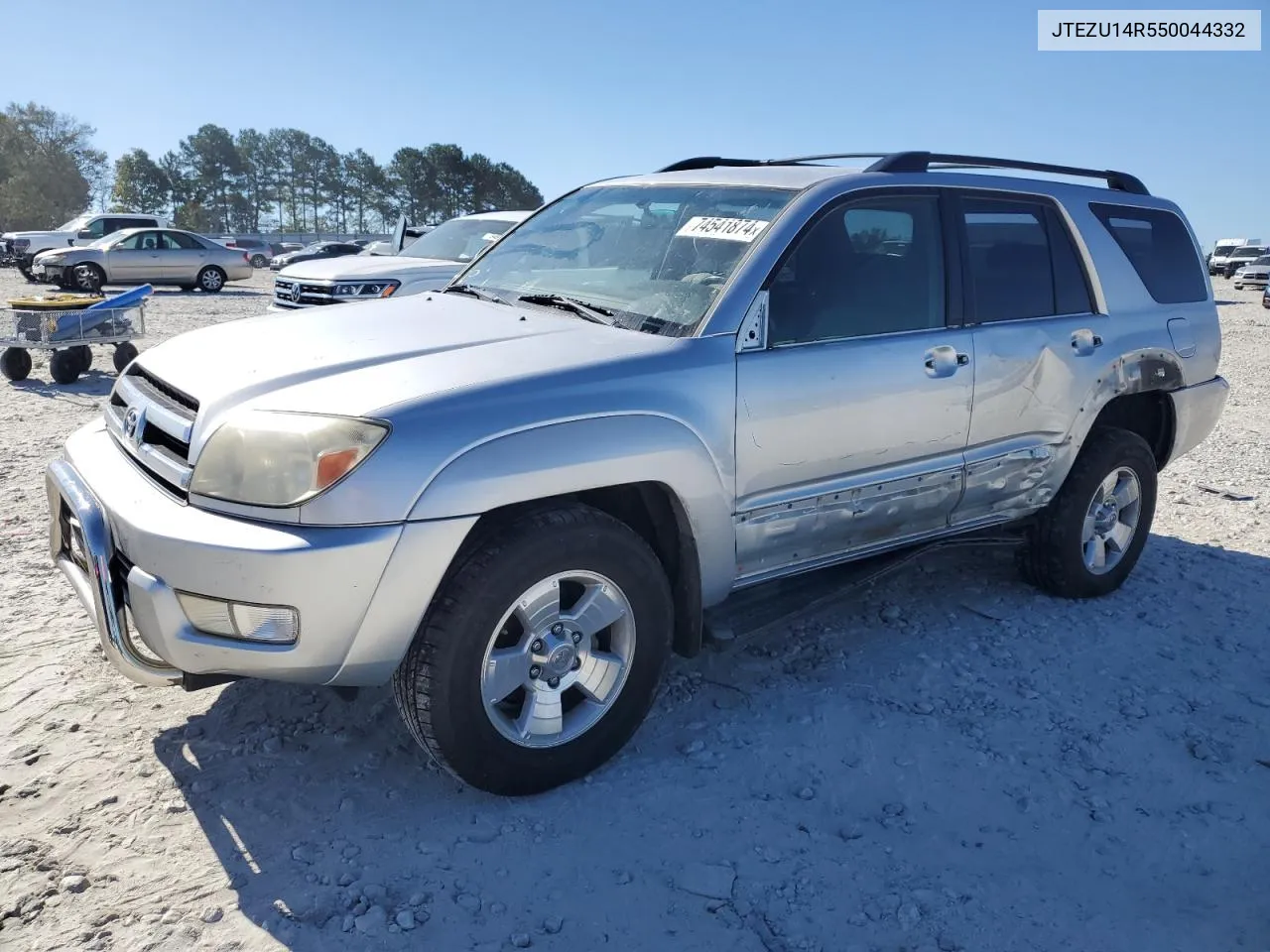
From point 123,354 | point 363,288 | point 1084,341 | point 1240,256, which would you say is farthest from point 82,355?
point 1240,256

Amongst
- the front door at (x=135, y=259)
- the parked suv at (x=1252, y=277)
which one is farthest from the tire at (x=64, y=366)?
the parked suv at (x=1252, y=277)

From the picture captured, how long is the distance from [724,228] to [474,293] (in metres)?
1.12

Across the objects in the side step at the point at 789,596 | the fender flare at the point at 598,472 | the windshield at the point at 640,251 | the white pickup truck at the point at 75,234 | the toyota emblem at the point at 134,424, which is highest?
the white pickup truck at the point at 75,234

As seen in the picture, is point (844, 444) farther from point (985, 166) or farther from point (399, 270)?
point (399, 270)

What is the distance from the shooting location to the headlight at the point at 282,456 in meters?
2.54

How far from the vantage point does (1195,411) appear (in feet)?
16.2

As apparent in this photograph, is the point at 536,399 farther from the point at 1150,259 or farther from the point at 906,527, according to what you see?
the point at 1150,259

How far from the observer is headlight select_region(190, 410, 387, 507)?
2543mm

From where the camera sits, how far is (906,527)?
3857 mm

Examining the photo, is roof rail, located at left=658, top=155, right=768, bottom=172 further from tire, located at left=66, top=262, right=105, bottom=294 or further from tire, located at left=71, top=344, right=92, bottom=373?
tire, located at left=66, top=262, right=105, bottom=294

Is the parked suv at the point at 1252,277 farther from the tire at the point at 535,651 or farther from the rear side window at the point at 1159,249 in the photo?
the tire at the point at 535,651

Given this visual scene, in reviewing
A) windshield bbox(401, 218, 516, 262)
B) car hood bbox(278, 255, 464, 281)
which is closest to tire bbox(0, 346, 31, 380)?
car hood bbox(278, 255, 464, 281)

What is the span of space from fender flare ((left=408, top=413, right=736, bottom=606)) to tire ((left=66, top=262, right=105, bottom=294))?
70.3ft

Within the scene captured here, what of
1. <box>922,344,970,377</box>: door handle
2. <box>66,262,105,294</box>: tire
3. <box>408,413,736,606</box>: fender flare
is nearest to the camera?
<box>408,413,736,606</box>: fender flare
